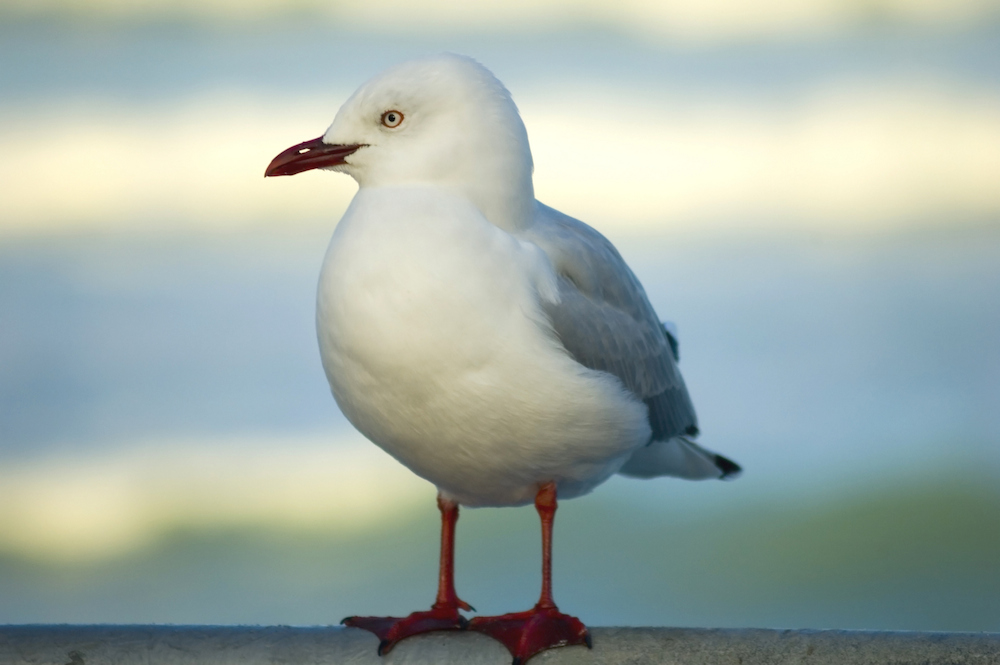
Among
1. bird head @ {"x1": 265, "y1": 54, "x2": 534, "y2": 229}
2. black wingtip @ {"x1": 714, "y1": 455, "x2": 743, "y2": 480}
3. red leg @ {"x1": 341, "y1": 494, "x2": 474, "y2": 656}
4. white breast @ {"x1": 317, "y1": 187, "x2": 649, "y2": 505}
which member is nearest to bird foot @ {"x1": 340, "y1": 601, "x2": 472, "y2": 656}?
red leg @ {"x1": 341, "y1": 494, "x2": 474, "y2": 656}

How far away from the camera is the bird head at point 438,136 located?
2.15 metres

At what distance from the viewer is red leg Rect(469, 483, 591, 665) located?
205 centimetres

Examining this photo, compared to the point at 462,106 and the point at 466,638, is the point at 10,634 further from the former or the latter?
the point at 462,106

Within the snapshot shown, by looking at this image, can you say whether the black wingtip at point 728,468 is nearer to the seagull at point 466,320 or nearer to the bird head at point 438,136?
the seagull at point 466,320

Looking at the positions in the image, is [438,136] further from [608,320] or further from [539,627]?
[539,627]

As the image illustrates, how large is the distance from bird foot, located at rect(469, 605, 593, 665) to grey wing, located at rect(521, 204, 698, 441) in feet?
1.51

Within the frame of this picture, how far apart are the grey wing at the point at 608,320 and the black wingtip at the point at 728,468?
0.66 ft

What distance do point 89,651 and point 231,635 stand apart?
0.75ft

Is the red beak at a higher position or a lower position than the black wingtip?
higher

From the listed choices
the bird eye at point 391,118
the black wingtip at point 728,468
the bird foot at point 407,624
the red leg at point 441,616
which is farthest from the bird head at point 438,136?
the black wingtip at point 728,468

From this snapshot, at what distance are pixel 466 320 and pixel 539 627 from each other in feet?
1.80

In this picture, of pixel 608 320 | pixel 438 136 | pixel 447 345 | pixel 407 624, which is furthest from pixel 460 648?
pixel 438 136

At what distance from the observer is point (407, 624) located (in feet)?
7.06

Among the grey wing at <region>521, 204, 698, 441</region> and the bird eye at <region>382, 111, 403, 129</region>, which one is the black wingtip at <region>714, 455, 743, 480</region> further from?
the bird eye at <region>382, 111, 403, 129</region>
